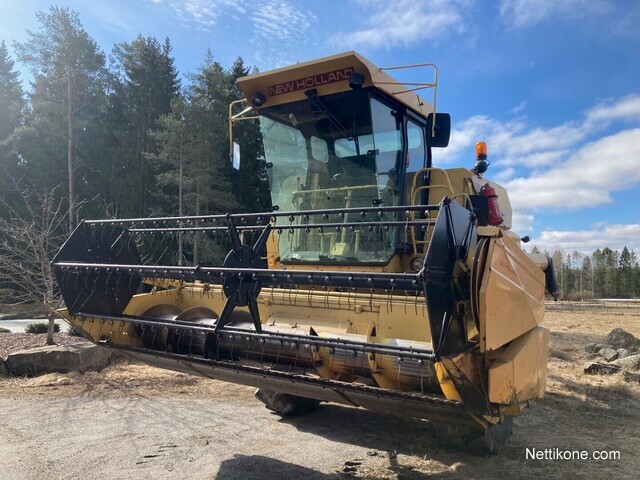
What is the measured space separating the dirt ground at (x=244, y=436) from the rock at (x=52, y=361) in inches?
10.6

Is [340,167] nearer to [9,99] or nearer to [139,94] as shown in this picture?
[139,94]

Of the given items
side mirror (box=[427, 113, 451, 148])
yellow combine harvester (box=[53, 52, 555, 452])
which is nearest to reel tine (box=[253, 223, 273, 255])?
yellow combine harvester (box=[53, 52, 555, 452])

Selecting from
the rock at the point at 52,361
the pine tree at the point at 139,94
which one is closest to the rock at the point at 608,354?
the rock at the point at 52,361

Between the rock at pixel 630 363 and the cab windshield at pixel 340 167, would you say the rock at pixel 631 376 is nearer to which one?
the rock at pixel 630 363

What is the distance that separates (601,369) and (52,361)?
8.57 m

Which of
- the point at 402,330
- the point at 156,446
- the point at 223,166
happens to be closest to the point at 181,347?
the point at 156,446

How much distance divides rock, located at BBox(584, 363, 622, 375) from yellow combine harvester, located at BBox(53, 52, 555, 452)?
288 centimetres

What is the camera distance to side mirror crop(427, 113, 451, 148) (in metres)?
4.93

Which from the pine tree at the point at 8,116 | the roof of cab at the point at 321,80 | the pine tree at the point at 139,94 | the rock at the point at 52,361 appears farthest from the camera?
the pine tree at the point at 139,94

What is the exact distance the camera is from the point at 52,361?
24.0ft

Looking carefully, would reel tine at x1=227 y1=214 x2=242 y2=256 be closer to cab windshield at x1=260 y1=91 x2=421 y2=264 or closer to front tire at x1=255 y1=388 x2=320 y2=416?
cab windshield at x1=260 y1=91 x2=421 y2=264

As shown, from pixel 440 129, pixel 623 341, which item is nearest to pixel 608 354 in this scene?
pixel 623 341

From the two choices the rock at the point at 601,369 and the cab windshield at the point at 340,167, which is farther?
the rock at the point at 601,369

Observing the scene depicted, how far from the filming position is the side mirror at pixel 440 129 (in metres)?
4.93
